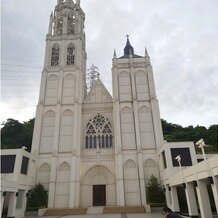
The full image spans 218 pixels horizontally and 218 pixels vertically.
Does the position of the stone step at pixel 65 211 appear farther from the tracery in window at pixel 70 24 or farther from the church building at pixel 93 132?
the tracery in window at pixel 70 24

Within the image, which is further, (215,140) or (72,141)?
(215,140)

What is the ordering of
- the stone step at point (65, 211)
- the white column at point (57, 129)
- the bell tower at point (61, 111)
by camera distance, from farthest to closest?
the white column at point (57, 129) → the bell tower at point (61, 111) → the stone step at point (65, 211)

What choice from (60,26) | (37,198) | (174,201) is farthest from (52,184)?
(60,26)

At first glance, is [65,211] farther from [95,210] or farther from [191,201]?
[191,201]

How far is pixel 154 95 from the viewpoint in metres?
29.3

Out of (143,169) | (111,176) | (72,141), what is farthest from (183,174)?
(72,141)

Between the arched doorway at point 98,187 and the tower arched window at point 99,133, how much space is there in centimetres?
291

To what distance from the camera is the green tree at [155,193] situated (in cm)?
2262

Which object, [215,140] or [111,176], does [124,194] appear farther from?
[215,140]

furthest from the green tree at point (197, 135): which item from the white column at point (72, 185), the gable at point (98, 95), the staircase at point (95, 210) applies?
the staircase at point (95, 210)

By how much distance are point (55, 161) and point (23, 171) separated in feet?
12.6

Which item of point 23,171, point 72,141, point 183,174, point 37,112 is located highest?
point 37,112

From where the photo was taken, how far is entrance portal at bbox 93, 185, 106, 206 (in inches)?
999

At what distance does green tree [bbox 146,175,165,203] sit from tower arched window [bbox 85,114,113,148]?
276 inches
